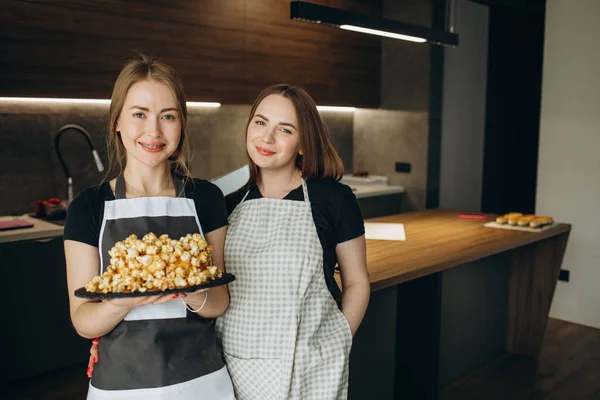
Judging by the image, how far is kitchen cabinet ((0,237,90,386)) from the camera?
2961 mm

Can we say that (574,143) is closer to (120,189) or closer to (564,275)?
(564,275)

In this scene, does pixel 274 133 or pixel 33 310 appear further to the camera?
pixel 33 310

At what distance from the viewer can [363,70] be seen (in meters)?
5.10

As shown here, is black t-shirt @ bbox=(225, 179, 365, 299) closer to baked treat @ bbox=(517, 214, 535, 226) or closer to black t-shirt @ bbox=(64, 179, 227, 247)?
black t-shirt @ bbox=(64, 179, 227, 247)

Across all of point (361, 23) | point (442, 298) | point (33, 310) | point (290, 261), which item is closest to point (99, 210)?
point (290, 261)

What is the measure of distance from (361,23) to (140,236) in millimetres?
1826

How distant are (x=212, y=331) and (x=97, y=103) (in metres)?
2.73

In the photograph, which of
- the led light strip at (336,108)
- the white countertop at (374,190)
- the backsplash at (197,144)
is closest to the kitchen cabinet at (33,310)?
the backsplash at (197,144)

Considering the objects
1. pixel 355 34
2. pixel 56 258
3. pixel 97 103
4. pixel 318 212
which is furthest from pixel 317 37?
pixel 318 212

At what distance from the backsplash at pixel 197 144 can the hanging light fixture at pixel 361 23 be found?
0.99m

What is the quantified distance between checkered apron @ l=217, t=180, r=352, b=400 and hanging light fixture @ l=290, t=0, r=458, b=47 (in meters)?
1.14

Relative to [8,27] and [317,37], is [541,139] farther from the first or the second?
[8,27]

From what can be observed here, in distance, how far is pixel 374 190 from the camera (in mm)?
4863

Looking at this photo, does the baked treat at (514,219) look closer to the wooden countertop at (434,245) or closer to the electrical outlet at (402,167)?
the wooden countertop at (434,245)
